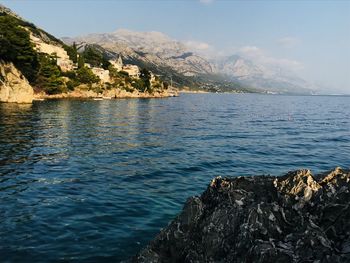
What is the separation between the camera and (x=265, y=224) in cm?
891

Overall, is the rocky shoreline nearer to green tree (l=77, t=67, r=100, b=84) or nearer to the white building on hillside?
green tree (l=77, t=67, r=100, b=84)

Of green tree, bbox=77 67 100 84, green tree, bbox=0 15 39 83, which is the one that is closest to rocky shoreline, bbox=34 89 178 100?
green tree, bbox=77 67 100 84

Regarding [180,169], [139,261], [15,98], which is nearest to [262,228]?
[139,261]

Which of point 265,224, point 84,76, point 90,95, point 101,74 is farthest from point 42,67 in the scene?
point 265,224

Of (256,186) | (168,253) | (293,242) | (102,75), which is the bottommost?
(168,253)

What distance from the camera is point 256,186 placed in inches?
433

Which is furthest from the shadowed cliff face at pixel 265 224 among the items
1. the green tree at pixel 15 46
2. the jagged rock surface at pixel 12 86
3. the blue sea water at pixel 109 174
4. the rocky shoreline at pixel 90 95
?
the rocky shoreline at pixel 90 95

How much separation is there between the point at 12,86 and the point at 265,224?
98.7 m

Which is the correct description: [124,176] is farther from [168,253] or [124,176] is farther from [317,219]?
[317,219]

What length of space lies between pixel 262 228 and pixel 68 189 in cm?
1649

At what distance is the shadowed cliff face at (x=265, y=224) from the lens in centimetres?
804

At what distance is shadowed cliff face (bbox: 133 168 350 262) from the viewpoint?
8.04 m

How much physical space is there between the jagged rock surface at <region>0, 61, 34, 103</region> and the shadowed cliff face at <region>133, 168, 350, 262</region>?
94087 millimetres

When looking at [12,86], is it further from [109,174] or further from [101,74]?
[101,74]
